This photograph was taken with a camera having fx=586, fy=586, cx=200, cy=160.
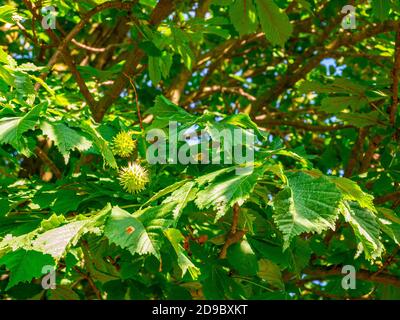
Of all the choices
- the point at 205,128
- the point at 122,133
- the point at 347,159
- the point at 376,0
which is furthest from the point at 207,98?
the point at 205,128

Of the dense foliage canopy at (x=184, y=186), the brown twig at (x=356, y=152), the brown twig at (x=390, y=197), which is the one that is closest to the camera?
the dense foliage canopy at (x=184, y=186)

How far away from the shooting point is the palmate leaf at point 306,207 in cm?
106

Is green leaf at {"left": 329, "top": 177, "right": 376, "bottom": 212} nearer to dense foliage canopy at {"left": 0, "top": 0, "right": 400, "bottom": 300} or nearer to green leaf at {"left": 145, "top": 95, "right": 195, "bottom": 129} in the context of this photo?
dense foliage canopy at {"left": 0, "top": 0, "right": 400, "bottom": 300}

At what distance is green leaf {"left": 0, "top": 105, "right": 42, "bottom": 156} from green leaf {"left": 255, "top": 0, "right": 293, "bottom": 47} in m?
0.90

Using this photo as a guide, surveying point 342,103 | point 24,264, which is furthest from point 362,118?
point 24,264

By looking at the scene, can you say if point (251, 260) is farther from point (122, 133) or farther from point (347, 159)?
point (347, 159)

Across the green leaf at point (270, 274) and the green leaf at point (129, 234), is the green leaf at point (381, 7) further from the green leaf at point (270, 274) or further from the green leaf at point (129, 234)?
the green leaf at point (129, 234)

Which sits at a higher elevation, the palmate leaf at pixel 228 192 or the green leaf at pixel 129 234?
the palmate leaf at pixel 228 192

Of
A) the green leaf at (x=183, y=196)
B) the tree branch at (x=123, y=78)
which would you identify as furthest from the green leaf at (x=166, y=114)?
the tree branch at (x=123, y=78)

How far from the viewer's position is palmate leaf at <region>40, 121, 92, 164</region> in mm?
1357

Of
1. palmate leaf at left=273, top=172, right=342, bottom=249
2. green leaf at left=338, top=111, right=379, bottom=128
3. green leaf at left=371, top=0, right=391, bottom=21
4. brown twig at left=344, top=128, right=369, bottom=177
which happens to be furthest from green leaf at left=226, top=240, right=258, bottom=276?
brown twig at left=344, top=128, right=369, bottom=177

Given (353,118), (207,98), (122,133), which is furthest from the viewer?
(207,98)

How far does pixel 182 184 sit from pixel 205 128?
17 centimetres

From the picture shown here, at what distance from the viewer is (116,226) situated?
113 centimetres
